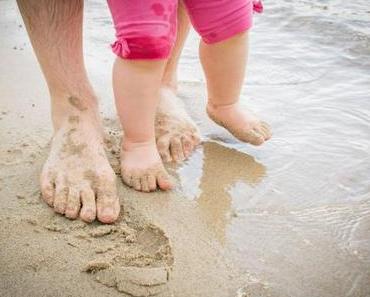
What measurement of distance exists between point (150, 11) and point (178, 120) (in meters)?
0.58

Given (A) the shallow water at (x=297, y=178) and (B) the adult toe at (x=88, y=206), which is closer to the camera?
(A) the shallow water at (x=297, y=178)

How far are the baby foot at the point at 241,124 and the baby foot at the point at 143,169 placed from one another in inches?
15.8

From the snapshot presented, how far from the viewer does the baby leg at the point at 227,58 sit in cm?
170

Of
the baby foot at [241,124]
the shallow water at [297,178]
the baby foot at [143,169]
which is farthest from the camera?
the baby foot at [241,124]

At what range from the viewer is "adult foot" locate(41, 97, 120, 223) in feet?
4.79

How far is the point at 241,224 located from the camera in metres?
1.48

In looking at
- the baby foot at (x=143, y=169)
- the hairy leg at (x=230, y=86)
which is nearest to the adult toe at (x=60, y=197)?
the baby foot at (x=143, y=169)

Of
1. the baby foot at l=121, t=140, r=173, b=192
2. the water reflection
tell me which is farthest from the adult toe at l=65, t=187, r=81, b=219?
the water reflection

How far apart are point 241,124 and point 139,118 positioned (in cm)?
50

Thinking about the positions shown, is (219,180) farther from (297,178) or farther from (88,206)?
(88,206)

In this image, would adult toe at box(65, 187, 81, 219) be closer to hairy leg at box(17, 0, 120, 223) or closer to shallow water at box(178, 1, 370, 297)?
hairy leg at box(17, 0, 120, 223)

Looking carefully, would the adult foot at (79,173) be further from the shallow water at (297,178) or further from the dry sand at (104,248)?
the shallow water at (297,178)

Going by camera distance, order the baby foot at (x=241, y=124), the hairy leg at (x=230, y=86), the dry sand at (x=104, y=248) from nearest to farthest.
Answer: the dry sand at (x=104, y=248), the hairy leg at (x=230, y=86), the baby foot at (x=241, y=124)

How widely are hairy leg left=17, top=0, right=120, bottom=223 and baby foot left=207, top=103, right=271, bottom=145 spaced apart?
1.68 feet
